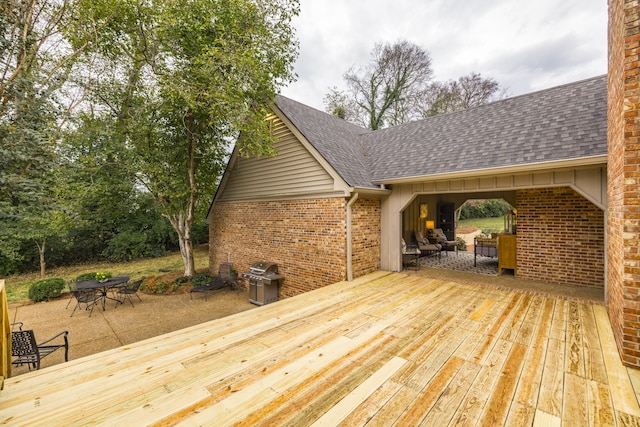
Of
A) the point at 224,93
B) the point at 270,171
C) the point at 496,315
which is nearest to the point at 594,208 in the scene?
the point at 496,315

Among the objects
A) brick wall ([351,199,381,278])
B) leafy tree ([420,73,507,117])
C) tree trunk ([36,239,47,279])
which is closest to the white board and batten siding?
brick wall ([351,199,381,278])

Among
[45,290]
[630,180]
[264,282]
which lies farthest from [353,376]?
[45,290]

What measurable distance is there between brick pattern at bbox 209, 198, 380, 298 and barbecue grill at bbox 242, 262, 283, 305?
0.74 ft

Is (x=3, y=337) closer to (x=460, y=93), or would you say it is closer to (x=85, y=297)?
(x=85, y=297)

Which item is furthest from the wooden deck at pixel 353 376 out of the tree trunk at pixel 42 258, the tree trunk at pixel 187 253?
the tree trunk at pixel 42 258

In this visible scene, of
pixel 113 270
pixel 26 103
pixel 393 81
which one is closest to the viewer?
pixel 26 103

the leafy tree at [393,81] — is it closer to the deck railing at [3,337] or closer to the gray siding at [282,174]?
the gray siding at [282,174]

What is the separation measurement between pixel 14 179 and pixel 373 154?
28.2 feet

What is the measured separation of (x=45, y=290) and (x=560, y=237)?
49.2 ft

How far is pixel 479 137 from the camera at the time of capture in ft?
21.5

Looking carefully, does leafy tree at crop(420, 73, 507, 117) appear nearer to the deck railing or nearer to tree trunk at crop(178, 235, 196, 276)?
tree trunk at crop(178, 235, 196, 276)

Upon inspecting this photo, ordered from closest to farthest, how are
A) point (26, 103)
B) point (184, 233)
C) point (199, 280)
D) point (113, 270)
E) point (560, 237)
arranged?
point (26, 103), point (560, 237), point (199, 280), point (184, 233), point (113, 270)

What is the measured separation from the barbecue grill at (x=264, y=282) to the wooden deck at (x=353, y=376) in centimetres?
346

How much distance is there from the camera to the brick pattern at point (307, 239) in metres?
6.51
